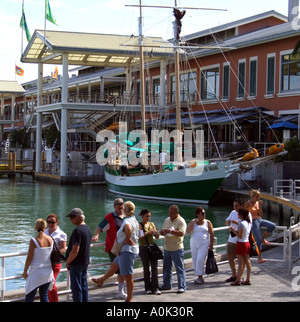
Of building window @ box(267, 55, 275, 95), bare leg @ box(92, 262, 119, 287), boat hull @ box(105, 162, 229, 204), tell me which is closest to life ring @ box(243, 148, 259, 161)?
boat hull @ box(105, 162, 229, 204)

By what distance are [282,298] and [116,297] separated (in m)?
3.02

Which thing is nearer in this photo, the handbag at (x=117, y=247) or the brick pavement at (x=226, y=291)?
the handbag at (x=117, y=247)

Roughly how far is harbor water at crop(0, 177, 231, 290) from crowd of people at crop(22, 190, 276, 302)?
468cm

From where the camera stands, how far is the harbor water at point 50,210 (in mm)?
19213

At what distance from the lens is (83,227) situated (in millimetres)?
9422

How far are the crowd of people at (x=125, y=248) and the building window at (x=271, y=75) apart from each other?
28203 mm

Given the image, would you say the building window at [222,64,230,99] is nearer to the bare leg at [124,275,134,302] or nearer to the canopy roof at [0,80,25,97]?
the bare leg at [124,275,134,302]

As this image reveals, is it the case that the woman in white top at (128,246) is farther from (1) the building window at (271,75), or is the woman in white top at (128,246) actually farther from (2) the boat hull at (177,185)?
(1) the building window at (271,75)

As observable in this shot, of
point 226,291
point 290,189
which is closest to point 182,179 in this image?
point 290,189

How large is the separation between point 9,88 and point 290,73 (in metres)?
52.3

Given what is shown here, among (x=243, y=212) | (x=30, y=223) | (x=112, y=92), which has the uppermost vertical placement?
(x=112, y=92)

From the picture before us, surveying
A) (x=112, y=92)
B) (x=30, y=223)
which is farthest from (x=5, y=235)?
(x=112, y=92)

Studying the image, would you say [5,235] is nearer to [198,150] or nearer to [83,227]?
[83,227]

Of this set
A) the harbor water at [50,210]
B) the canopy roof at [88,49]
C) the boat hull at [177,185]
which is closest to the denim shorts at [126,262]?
the harbor water at [50,210]
